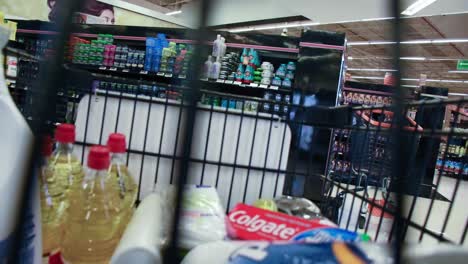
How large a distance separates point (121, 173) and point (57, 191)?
14cm

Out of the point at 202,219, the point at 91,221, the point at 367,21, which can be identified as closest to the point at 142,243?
the point at 202,219

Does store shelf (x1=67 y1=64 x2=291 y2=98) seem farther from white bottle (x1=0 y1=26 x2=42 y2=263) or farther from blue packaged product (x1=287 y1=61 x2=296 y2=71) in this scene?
white bottle (x1=0 y1=26 x2=42 y2=263)

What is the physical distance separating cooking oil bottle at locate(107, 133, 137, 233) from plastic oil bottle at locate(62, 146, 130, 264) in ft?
0.09

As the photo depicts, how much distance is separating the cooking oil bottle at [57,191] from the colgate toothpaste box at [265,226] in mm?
360

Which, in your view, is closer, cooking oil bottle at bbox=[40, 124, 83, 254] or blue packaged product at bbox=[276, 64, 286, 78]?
cooking oil bottle at bbox=[40, 124, 83, 254]

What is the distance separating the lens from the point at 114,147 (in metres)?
0.74

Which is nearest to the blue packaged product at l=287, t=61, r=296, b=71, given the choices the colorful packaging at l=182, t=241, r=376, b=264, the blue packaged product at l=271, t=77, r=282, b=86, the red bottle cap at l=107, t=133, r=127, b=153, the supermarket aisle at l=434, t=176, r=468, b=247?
the blue packaged product at l=271, t=77, r=282, b=86

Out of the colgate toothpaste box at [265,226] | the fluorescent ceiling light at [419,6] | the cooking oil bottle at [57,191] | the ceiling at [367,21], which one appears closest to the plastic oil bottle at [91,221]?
the cooking oil bottle at [57,191]

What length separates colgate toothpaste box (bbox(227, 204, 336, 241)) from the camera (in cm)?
62

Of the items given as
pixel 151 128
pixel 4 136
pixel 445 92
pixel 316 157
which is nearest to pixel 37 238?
pixel 4 136

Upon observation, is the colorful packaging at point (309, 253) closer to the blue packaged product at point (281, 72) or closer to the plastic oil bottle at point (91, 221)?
the plastic oil bottle at point (91, 221)

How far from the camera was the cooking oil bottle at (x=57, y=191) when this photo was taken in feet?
2.30

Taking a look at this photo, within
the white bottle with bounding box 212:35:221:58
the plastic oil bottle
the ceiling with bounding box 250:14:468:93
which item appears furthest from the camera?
the ceiling with bounding box 250:14:468:93

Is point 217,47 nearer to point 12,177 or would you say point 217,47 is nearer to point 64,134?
point 64,134
